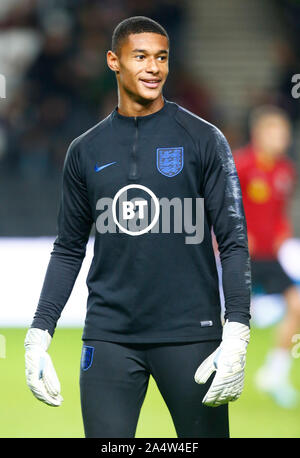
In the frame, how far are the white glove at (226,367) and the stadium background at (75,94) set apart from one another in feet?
13.0

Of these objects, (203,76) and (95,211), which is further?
(203,76)

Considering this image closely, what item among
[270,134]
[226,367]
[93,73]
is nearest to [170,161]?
[226,367]

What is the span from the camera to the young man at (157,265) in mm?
3486

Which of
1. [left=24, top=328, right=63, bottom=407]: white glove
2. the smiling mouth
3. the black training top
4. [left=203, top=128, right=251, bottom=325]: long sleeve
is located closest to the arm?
[left=24, top=328, right=63, bottom=407]: white glove

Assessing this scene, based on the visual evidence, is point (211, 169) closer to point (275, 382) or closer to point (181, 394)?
point (181, 394)

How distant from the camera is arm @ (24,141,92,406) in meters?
3.62

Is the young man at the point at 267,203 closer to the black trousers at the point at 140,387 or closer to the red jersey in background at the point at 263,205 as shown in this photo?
the red jersey in background at the point at 263,205

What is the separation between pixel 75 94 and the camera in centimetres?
1295

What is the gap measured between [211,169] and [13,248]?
718cm

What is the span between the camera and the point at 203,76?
14.7 meters

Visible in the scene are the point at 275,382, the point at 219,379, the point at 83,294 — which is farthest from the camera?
the point at 83,294

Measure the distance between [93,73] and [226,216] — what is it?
32.7 feet

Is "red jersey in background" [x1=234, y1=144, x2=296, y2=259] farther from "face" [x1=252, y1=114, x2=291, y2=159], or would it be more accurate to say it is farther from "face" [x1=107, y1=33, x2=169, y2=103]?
"face" [x1=107, y1=33, x2=169, y2=103]
